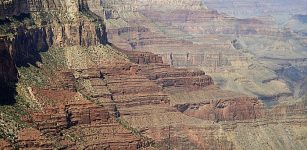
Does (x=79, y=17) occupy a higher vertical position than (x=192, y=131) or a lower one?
higher

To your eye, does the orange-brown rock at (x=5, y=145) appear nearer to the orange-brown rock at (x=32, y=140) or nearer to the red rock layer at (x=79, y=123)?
the orange-brown rock at (x=32, y=140)

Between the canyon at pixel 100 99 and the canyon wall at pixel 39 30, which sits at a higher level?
the canyon wall at pixel 39 30

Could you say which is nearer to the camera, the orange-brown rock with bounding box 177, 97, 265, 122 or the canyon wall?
the canyon wall

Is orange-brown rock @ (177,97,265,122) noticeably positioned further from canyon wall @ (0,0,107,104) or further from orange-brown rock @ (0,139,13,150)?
orange-brown rock @ (0,139,13,150)

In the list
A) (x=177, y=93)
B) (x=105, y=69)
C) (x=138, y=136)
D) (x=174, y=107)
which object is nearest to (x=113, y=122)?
(x=138, y=136)

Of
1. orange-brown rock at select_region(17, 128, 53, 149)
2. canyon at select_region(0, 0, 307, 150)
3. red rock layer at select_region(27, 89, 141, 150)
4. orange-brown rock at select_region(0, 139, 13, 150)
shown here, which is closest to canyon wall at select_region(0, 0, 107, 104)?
canyon at select_region(0, 0, 307, 150)

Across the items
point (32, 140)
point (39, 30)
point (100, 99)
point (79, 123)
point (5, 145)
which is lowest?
point (100, 99)

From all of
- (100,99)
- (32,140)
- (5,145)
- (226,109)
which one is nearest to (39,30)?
(100,99)

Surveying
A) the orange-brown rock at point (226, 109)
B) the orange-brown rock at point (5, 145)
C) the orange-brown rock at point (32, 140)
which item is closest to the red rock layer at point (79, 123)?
the orange-brown rock at point (32, 140)

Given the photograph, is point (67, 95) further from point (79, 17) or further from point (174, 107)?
point (174, 107)

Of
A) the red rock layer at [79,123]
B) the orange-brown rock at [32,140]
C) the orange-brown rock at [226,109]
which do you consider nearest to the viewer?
the orange-brown rock at [32,140]

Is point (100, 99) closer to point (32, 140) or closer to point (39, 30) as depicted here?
point (39, 30)
